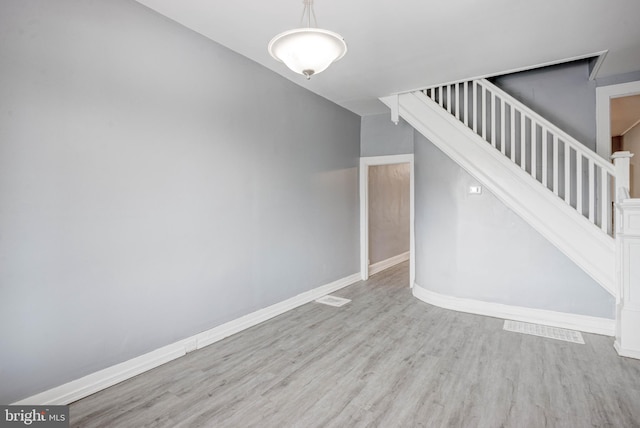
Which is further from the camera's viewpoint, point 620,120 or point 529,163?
point 620,120

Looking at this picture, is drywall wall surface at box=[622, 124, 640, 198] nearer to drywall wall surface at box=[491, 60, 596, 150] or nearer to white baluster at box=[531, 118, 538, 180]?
drywall wall surface at box=[491, 60, 596, 150]

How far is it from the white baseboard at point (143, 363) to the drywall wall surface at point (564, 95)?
3825mm

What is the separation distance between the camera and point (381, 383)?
2303 mm

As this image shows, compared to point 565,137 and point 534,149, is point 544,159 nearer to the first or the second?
point 534,149

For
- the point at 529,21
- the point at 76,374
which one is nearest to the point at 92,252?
the point at 76,374

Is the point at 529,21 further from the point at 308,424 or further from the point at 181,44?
the point at 308,424

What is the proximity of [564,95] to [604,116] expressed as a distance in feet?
1.54

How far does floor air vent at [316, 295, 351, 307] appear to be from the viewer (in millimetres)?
4184

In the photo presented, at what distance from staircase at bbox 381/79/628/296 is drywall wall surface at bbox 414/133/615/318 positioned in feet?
0.43

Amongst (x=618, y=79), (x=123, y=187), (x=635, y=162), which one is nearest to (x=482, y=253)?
(x=618, y=79)

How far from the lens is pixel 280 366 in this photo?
256 cm

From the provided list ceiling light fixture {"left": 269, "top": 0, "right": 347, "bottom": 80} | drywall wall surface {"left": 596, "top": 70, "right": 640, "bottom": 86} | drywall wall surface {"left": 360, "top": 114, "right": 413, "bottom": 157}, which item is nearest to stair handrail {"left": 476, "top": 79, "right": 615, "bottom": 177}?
drywall wall surface {"left": 596, "top": 70, "right": 640, "bottom": 86}

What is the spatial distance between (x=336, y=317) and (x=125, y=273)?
2.20 metres

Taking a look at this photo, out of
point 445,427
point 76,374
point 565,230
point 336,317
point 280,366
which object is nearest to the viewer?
point 445,427
